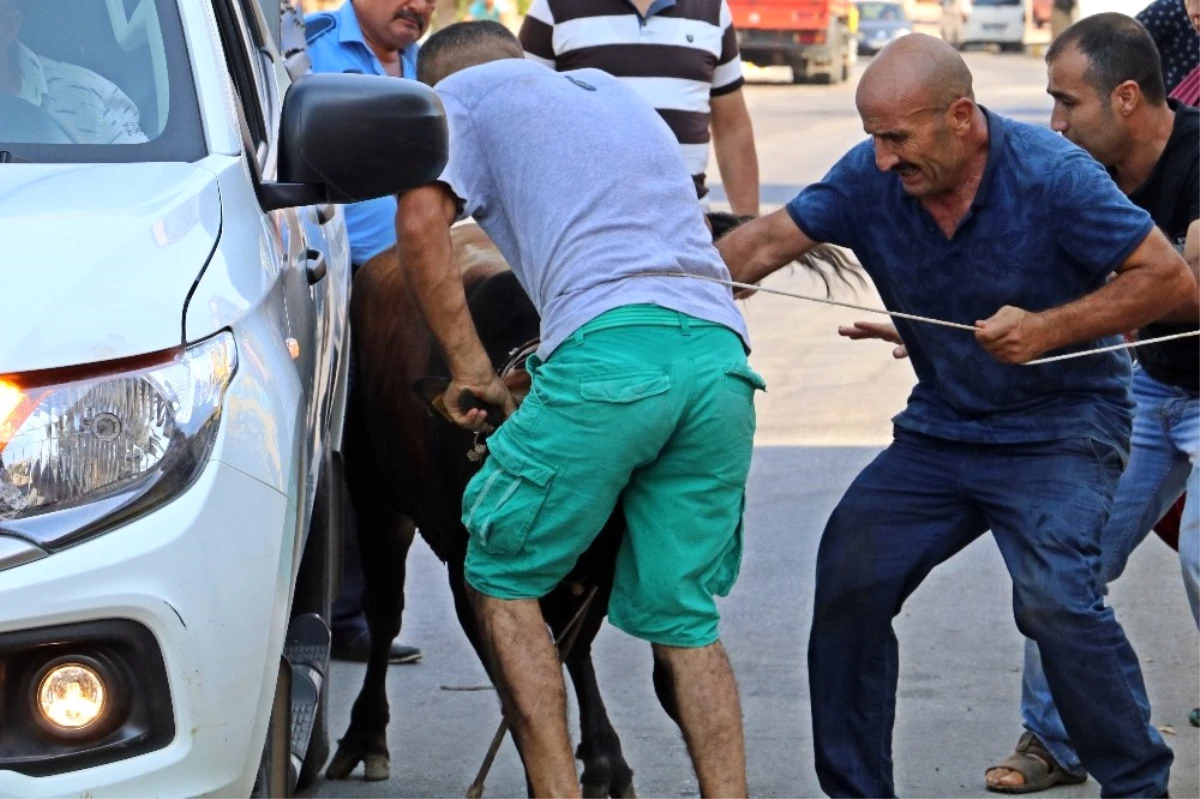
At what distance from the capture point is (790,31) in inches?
1326

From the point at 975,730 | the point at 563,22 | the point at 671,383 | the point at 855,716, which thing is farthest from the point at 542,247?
the point at 563,22

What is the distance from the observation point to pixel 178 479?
2.54m

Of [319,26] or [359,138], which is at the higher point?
[359,138]

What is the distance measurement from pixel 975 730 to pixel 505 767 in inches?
48.6

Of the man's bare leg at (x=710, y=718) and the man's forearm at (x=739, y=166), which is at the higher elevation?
the man's forearm at (x=739, y=166)

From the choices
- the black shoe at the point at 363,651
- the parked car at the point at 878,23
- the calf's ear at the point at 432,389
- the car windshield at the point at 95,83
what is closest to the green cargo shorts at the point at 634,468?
the calf's ear at the point at 432,389

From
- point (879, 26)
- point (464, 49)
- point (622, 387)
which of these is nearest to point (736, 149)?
point (464, 49)

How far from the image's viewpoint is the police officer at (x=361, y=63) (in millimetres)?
5871

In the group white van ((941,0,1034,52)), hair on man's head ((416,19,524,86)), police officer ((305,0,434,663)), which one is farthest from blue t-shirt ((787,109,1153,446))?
white van ((941,0,1034,52))

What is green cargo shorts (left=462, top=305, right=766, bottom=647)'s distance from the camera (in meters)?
3.54

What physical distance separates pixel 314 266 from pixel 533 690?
1.04 m

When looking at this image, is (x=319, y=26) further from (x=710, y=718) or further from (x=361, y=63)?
(x=710, y=718)

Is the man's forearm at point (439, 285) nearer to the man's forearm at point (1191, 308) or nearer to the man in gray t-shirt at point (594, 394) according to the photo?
the man in gray t-shirt at point (594, 394)

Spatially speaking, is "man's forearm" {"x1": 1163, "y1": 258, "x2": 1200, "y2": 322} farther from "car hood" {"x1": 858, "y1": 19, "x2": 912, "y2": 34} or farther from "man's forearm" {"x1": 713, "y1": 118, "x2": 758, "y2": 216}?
"car hood" {"x1": 858, "y1": 19, "x2": 912, "y2": 34}
